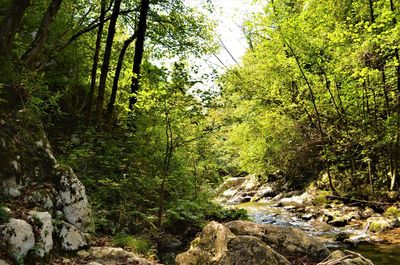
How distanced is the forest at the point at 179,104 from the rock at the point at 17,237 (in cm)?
21

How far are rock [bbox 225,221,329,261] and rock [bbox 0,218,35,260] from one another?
415 centimetres

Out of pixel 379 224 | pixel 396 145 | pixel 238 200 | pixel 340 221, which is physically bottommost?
pixel 238 200

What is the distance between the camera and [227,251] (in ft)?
19.4

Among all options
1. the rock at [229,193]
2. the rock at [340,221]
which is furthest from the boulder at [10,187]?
the rock at [229,193]

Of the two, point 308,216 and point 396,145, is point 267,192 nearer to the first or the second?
point 308,216

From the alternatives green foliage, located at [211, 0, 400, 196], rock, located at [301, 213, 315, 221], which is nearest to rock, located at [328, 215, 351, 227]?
rock, located at [301, 213, 315, 221]

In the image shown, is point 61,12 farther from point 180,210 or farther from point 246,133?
point 246,133

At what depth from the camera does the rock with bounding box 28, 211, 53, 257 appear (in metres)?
5.24

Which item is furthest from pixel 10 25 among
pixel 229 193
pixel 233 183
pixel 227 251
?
pixel 233 183

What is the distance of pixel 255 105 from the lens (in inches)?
805

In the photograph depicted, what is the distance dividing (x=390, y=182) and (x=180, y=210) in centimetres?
971

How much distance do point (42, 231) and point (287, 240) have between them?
15.0 ft

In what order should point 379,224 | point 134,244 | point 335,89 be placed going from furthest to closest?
point 335,89 < point 379,224 < point 134,244

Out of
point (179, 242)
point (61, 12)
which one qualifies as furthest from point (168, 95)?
point (61, 12)
